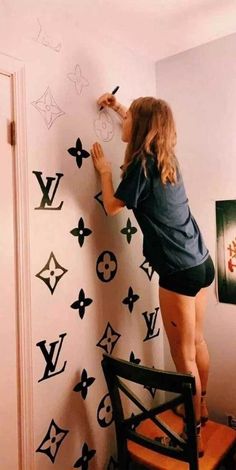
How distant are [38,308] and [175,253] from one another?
1.91 feet

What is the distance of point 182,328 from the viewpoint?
4.74ft

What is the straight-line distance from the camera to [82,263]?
1530 mm

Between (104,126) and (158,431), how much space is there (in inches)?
57.0

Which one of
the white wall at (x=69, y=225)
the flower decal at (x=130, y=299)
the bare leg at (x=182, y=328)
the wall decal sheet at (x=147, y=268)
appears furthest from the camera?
the wall decal sheet at (x=147, y=268)

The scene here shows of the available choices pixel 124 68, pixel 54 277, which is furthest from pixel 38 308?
pixel 124 68

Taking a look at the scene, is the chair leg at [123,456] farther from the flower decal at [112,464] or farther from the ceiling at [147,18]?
the ceiling at [147,18]

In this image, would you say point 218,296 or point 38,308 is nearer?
point 38,308

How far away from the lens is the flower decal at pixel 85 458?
4.90 ft

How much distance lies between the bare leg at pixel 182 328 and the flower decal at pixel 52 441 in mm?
555

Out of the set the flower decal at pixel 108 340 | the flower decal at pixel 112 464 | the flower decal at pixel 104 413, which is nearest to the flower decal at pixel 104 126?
the flower decal at pixel 108 340

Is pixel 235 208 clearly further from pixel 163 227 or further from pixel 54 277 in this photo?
pixel 54 277

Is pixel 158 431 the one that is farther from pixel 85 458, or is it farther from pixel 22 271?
pixel 22 271

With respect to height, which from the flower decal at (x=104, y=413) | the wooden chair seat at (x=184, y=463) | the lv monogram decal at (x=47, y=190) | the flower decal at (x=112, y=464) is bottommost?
the flower decal at (x=112, y=464)

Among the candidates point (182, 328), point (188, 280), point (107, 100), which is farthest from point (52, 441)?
point (107, 100)
